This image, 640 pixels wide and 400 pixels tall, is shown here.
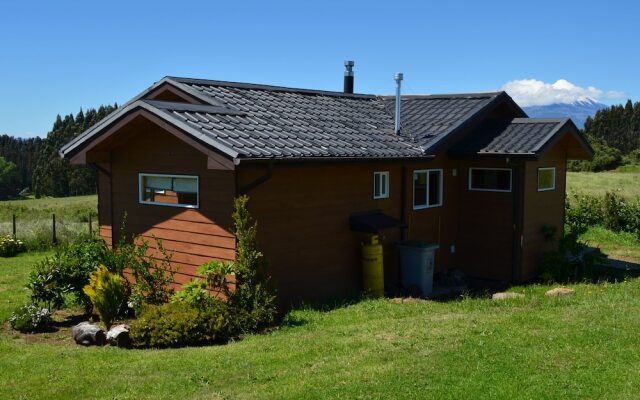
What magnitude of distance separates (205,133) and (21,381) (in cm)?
474

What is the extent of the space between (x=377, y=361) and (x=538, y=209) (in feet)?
32.2

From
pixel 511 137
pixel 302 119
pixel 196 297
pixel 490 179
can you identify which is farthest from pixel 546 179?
pixel 196 297

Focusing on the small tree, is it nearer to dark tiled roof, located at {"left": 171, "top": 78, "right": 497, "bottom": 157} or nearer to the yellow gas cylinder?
dark tiled roof, located at {"left": 171, "top": 78, "right": 497, "bottom": 157}

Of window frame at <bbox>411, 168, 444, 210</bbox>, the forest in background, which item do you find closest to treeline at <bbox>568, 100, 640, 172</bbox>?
the forest in background

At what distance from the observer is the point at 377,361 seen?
27.0 feet

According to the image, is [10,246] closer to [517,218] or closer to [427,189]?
[427,189]

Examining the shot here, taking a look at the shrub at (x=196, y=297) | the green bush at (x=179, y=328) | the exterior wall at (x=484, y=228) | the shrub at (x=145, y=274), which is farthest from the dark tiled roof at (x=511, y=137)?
the green bush at (x=179, y=328)

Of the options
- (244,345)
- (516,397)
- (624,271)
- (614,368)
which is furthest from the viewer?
(624,271)

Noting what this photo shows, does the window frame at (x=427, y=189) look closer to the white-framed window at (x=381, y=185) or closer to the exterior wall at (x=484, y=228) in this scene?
the exterior wall at (x=484, y=228)

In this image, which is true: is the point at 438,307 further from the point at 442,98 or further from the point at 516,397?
the point at 442,98

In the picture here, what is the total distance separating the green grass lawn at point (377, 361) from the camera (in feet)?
23.7

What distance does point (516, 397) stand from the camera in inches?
269

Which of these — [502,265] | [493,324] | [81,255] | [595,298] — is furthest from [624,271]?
[81,255]

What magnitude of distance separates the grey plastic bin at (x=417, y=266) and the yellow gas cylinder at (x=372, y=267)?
1057 millimetres
